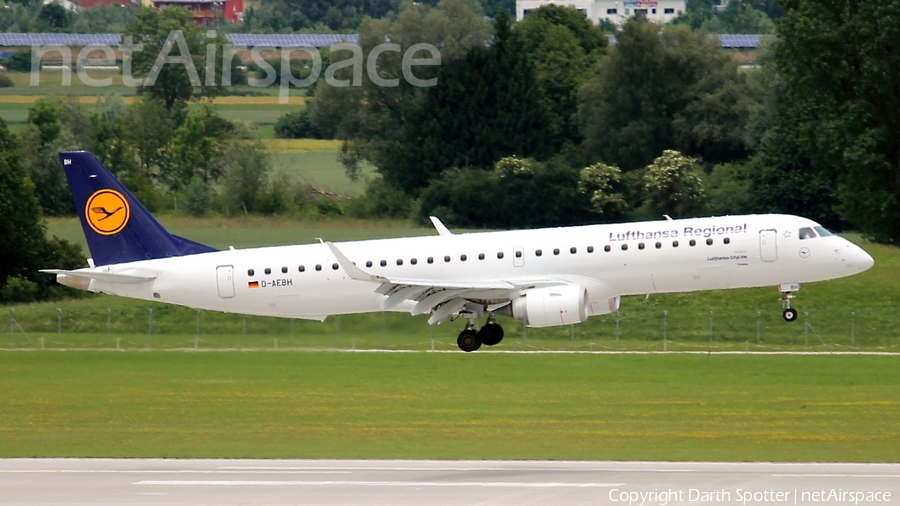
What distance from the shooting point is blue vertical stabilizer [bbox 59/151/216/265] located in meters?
44.5

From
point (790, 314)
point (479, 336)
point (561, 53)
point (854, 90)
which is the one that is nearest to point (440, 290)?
point (479, 336)

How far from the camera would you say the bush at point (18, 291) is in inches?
3145

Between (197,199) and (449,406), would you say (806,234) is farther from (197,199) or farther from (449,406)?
(197,199)

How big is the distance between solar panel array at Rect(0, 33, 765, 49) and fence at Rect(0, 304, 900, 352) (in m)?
71.1

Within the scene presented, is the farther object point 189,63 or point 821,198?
point 189,63

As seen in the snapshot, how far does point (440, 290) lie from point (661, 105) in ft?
223

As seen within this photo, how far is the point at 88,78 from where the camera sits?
130000 mm

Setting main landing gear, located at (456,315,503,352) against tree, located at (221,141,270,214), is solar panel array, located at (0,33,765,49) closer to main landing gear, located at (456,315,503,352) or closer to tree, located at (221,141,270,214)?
tree, located at (221,141,270,214)

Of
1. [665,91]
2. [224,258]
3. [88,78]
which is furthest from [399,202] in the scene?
[224,258]

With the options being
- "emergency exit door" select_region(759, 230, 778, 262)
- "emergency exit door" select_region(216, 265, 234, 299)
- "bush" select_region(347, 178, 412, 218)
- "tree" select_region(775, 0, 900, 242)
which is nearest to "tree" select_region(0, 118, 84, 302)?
"bush" select_region(347, 178, 412, 218)

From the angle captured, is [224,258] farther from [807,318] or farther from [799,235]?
[807,318]

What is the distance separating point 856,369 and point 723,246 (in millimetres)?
24573

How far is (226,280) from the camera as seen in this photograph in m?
42.7

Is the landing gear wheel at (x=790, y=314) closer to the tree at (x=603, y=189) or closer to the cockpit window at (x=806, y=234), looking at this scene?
the cockpit window at (x=806, y=234)
